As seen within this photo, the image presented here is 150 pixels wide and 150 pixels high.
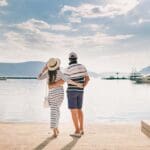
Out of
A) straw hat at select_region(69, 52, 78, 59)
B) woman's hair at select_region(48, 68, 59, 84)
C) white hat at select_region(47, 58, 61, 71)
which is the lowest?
→ woman's hair at select_region(48, 68, 59, 84)

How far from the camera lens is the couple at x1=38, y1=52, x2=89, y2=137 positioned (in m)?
9.27

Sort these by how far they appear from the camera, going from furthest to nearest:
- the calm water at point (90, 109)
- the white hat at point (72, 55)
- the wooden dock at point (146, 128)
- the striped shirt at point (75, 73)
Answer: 1. the calm water at point (90, 109)
2. the wooden dock at point (146, 128)
3. the striped shirt at point (75, 73)
4. the white hat at point (72, 55)

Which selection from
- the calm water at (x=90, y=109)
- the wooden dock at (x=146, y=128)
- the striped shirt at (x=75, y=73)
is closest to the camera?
the striped shirt at (x=75, y=73)

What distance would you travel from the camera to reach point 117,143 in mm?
8469

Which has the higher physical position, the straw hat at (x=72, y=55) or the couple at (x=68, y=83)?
the straw hat at (x=72, y=55)

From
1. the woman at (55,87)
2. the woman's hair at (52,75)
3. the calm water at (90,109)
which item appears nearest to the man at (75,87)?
the woman at (55,87)

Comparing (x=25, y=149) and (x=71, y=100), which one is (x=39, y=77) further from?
(x=25, y=149)

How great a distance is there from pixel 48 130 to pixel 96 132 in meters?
1.10

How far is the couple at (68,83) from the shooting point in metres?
9.27

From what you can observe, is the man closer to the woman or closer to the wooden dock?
the woman

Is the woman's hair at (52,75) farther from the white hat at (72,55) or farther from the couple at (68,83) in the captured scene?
the white hat at (72,55)

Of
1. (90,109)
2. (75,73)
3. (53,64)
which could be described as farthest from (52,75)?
(90,109)

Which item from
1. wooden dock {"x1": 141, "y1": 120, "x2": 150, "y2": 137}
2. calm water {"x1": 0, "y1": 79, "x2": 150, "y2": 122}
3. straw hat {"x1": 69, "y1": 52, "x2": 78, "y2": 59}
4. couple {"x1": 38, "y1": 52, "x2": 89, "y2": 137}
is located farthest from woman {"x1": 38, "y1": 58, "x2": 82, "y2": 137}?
calm water {"x1": 0, "y1": 79, "x2": 150, "y2": 122}

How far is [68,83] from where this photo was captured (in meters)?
9.34
